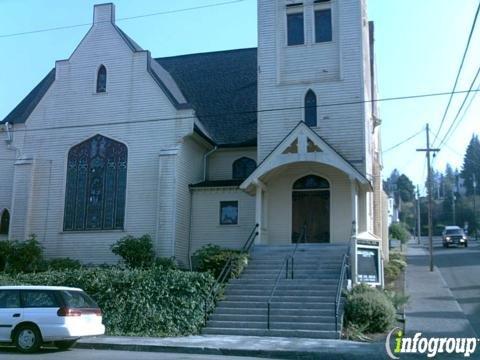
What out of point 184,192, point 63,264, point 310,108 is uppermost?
point 310,108

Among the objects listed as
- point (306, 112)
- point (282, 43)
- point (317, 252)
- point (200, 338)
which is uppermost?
point (282, 43)

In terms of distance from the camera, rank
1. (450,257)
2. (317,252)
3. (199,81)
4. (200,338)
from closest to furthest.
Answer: (200,338) < (317,252) < (199,81) < (450,257)

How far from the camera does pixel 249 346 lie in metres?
14.6

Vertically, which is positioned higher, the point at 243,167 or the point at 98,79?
the point at 98,79

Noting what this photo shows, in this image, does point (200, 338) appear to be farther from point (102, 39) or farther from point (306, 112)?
point (102, 39)

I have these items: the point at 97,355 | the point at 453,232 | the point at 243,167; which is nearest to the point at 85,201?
the point at 243,167

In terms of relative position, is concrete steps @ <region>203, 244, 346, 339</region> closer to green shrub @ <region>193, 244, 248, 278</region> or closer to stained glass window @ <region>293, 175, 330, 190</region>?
green shrub @ <region>193, 244, 248, 278</region>

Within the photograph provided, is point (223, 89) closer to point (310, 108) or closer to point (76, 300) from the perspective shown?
point (310, 108)

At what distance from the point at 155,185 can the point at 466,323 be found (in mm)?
13787

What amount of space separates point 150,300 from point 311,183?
9.75m

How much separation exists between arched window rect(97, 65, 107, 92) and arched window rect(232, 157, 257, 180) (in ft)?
22.7

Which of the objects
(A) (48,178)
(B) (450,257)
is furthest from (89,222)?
(B) (450,257)

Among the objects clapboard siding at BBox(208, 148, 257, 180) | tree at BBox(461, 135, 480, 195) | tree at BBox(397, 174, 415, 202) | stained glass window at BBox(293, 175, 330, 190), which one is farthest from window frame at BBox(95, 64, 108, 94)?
tree at BBox(397, 174, 415, 202)

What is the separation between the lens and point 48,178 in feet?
89.8
